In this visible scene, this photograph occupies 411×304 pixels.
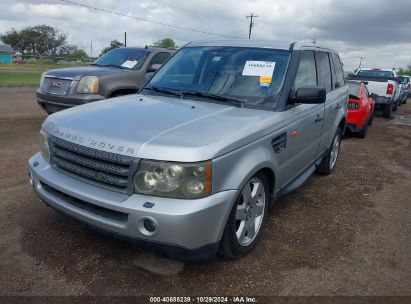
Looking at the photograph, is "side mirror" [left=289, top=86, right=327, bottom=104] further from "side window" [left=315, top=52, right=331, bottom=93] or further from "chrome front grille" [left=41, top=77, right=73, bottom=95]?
"chrome front grille" [left=41, top=77, right=73, bottom=95]

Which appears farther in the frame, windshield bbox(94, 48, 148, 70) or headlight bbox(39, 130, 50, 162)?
windshield bbox(94, 48, 148, 70)

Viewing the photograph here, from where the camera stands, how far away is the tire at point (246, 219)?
2945 mm

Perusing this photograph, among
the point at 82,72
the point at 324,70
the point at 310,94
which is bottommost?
the point at 82,72

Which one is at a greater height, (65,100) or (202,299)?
(65,100)

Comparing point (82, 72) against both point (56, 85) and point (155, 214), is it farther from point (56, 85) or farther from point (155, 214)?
point (155, 214)

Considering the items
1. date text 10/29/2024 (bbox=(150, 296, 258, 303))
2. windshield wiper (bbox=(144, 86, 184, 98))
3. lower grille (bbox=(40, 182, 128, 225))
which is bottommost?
date text 10/29/2024 (bbox=(150, 296, 258, 303))

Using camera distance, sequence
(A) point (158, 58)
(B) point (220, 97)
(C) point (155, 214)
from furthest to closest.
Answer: (A) point (158, 58)
(B) point (220, 97)
(C) point (155, 214)

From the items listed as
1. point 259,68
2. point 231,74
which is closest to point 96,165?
point 231,74

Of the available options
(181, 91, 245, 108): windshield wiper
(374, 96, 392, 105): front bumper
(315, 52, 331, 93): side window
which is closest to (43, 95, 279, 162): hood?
(181, 91, 245, 108): windshield wiper

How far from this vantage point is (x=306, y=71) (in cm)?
428

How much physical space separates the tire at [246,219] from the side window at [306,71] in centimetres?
120

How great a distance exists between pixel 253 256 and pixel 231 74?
1.78 metres

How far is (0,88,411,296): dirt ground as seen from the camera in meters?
2.90

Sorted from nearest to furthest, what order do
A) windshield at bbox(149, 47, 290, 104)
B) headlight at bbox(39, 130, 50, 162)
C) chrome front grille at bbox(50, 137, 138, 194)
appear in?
chrome front grille at bbox(50, 137, 138, 194)
headlight at bbox(39, 130, 50, 162)
windshield at bbox(149, 47, 290, 104)
